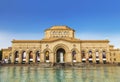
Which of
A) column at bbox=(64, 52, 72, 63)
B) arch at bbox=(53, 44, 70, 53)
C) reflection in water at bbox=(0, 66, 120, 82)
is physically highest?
arch at bbox=(53, 44, 70, 53)

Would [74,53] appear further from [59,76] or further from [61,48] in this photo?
[59,76]

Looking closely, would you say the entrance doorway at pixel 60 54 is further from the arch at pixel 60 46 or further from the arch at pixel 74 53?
the arch at pixel 74 53

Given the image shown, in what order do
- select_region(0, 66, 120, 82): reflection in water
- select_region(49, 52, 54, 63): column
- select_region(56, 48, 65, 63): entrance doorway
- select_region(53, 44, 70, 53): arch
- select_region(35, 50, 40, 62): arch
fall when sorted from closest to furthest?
select_region(0, 66, 120, 82): reflection in water < select_region(49, 52, 54, 63): column < select_region(53, 44, 70, 53): arch < select_region(35, 50, 40, 62): arch < select_region(56, 48, 65, 63): entrance doorway


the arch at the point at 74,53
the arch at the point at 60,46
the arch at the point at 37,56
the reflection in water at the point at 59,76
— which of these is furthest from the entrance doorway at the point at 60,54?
the reflection in water at the point at 59,76

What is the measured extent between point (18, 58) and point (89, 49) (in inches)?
1055

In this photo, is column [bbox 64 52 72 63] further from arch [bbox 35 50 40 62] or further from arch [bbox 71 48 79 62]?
arch [bbox 35 50 40 62]

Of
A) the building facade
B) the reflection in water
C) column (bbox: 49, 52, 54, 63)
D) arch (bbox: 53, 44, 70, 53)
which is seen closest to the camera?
the reflection in water

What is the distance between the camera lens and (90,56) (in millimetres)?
68188

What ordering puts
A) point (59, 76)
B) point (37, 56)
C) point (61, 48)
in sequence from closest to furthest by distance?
point (59, 76) < point (61, 48) < point (37, 56)

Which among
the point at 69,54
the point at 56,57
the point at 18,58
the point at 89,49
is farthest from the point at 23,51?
the point at 89,49

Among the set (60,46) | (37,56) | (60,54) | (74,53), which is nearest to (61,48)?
(60,46)

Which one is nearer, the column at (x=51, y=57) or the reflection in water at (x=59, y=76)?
the reflection in water at (x=59, y=76)

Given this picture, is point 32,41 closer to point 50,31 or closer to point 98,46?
point 50,31

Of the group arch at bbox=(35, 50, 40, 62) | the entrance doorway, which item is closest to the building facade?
arch at bbox=(35, 50, 40, 62)
